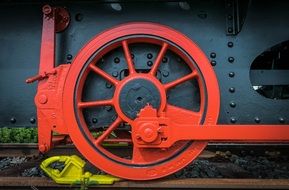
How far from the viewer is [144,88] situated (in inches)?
99.1

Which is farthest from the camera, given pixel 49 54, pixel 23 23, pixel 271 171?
pixel 271 171

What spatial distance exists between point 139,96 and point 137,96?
0.05 ft

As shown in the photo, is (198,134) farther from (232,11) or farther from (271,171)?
(271,171)

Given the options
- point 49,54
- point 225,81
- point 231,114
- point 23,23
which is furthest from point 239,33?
point 23,23

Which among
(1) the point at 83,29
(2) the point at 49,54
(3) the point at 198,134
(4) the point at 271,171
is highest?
(1) the point at 83,29

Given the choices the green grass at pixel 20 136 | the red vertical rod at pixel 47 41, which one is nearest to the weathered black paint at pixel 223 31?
the red vertical rod at pixel 47 41

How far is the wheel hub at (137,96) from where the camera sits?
2516mm

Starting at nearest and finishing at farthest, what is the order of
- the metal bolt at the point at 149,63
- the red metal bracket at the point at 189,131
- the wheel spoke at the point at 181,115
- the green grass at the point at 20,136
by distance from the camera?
the red metal bracket at the point at 189,131, the wheel spoke at the point at 181,115, the metal bolt at the point at 149,63, the green grass at the point at 20,136

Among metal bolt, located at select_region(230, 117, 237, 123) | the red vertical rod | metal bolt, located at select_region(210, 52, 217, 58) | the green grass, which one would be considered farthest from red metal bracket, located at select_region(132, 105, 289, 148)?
the green grass

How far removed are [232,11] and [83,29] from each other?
3.60 ft

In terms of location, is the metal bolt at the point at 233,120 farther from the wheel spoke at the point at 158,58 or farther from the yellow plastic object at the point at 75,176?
the yellow plastic object at the point at 75,176

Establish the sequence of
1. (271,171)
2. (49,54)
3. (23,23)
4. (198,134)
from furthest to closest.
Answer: (271,171) → (23,23) → (49,54) → (198,134)

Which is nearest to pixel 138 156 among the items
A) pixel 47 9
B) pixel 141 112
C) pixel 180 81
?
pixel 141 112

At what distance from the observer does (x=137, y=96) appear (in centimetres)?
253
